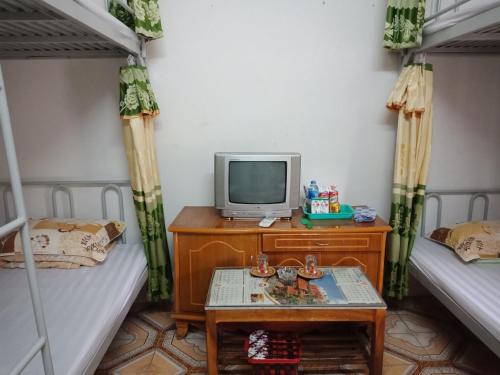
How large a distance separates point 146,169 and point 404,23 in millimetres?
1857

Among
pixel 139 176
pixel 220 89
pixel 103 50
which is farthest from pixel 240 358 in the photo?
pixel 103 50

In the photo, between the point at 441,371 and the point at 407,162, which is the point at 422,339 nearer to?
the point at 441,371

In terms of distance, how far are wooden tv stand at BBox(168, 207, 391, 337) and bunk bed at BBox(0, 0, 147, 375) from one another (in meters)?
0.34

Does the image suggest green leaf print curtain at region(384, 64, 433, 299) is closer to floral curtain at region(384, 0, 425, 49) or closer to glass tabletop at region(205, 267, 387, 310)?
floral curtain at region(384, 0, 425, 49)

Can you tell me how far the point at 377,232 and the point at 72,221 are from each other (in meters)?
2.02

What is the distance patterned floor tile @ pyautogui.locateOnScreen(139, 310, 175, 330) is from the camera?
2.43 m

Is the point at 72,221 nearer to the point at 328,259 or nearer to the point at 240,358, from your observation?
the point at 240,358

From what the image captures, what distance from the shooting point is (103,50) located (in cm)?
232

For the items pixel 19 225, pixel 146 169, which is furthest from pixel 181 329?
pixel 19 225

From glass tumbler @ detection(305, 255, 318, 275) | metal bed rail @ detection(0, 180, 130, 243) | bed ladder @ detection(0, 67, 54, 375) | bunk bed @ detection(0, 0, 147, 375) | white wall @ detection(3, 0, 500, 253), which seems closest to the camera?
bed ladder @ detection(0, 67, 54, 375)

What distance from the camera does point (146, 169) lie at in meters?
2.22

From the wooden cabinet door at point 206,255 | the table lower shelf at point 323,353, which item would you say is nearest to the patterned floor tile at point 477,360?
the table lower shelf at point 323,353

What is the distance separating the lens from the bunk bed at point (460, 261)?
62.9 inches

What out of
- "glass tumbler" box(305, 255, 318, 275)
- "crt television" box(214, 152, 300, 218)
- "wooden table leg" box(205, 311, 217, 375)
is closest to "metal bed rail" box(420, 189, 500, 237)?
"crt television" box(214, 152, 300, 218)
